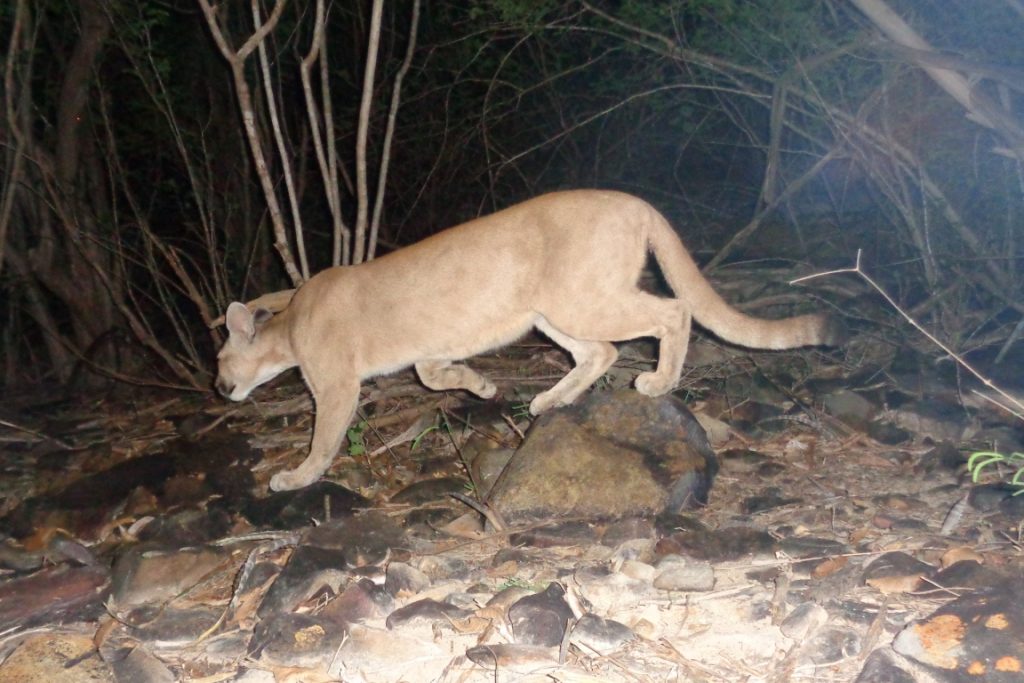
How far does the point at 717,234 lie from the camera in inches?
373

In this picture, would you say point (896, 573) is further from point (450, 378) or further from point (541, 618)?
point (450, 378)

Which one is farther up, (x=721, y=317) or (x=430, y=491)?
(x=721, y=317)

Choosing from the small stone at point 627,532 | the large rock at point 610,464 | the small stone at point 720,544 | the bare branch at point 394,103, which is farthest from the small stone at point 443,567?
the bare branch at point 394,103

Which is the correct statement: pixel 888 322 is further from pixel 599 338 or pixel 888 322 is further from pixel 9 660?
pixel 9 660

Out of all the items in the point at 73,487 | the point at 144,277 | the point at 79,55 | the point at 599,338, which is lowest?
the point at 144,277

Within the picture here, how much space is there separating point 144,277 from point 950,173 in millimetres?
10771

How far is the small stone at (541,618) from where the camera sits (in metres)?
3.36

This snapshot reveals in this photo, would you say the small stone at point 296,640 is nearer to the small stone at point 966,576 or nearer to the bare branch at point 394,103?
the small stone at point 966,576

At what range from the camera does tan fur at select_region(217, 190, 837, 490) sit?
5.09 metres

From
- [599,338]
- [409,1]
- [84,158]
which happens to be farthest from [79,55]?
[599,338]

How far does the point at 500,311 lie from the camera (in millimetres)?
Answer: 5395

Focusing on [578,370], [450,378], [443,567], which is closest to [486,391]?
[450,378]

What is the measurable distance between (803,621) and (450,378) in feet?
11.0

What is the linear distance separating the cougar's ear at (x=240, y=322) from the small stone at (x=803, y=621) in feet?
13.6
